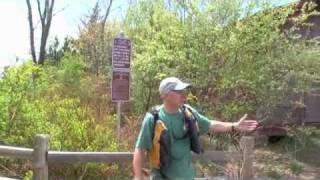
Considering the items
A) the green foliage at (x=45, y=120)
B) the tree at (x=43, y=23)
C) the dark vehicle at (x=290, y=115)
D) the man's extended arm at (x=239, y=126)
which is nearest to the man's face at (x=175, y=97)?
the man's extended arm at (x=239, y=126)

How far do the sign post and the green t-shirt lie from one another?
7110 millimetres

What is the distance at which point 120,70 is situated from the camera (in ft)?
41.4

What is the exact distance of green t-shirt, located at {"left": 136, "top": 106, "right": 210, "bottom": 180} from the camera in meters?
5.36

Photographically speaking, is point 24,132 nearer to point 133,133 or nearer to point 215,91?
point 133,133

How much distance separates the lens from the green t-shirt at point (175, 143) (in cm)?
536

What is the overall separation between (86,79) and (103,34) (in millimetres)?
7618

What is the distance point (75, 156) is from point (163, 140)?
3.75 metres

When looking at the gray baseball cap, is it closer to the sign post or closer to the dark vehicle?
the sign post

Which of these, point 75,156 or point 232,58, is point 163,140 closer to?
point 75,156

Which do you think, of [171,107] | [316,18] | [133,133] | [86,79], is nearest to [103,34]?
[86,79]

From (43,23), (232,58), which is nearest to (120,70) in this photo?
(232,58)

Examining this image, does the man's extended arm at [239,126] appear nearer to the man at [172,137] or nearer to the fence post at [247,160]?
the man at [172,137]

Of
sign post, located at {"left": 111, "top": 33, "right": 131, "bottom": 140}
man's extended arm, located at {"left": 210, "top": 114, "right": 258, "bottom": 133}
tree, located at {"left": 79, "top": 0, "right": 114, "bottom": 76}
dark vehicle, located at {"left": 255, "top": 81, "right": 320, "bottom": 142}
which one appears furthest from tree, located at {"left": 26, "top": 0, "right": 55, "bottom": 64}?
man's extended arm, located at {"left": 210, "top": 114, "right": 258, "bottom": 133}

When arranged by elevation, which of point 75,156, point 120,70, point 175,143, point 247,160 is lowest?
point 247,160
